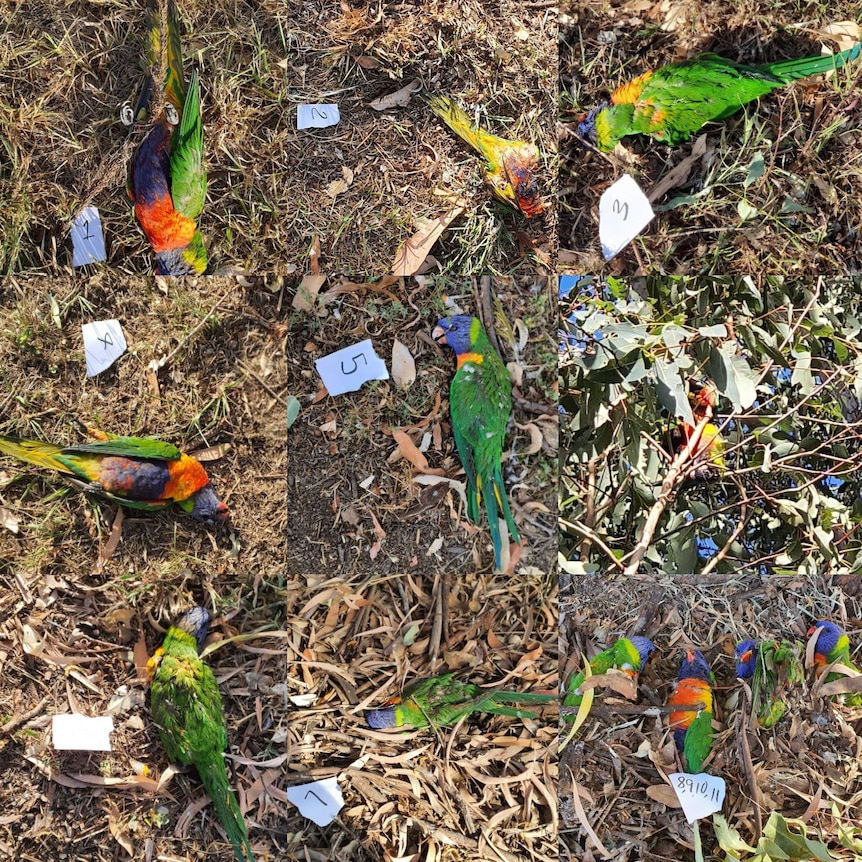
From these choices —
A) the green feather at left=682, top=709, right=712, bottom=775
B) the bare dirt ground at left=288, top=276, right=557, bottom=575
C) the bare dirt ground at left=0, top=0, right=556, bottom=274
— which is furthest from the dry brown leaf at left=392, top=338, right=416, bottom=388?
the green feather at left=682, top=709, right=712, bottom=775

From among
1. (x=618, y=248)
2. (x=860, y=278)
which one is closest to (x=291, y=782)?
(x=618, y=248)

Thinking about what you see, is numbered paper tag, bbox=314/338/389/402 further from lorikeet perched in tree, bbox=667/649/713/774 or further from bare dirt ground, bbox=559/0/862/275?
lorikeet perched in tree, bbox=667/649/713/774

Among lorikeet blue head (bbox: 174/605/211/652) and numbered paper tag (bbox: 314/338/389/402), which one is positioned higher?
numbered paper tag (bbox: 314/338/389/402)

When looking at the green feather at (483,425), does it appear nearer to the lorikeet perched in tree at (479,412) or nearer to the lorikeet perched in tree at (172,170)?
the lorikeet perched in tree at (479,412)

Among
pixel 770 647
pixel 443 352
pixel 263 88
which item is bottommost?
pixel 770 647

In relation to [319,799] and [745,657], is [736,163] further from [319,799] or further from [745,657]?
[319,799]

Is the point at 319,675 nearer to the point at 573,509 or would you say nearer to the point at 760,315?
the point at 573,509
